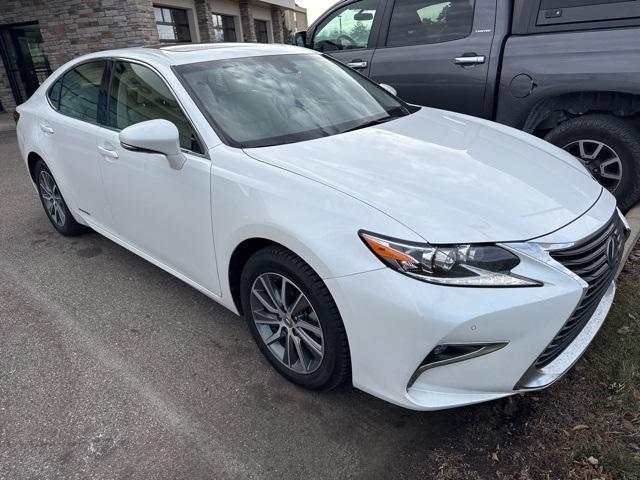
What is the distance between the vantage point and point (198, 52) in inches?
118

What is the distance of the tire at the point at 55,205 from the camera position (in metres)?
4.12

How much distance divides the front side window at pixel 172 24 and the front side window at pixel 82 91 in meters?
12.8

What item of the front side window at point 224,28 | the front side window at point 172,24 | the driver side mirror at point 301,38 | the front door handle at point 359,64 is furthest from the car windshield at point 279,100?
the front side window at point 224,28

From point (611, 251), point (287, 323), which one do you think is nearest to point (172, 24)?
point (287, 323)

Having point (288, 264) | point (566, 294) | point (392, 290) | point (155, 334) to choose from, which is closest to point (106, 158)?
point (155, 334)

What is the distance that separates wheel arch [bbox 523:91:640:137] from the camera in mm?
3471

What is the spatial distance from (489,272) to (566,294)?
29cm

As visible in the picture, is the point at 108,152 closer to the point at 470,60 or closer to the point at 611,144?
the point at 470,60

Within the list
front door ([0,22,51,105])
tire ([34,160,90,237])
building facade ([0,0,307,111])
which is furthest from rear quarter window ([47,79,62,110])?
front door ([0,22,51,105])

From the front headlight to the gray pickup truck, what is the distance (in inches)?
93.9

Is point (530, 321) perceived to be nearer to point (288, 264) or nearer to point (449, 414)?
point (449, 414)

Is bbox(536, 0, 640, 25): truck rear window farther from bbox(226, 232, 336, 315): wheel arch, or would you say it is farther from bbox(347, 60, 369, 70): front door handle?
bbox(226, 232, 336, 315): wheel arch

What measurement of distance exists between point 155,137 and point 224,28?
63.5 ft

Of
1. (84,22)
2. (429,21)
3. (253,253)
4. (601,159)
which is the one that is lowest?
(601,159)
